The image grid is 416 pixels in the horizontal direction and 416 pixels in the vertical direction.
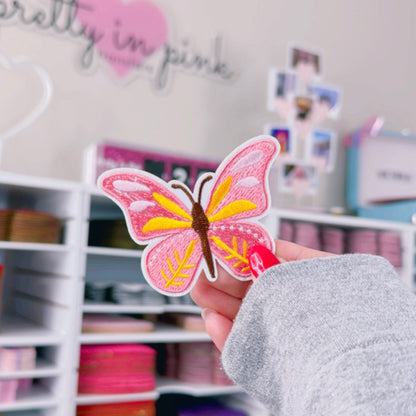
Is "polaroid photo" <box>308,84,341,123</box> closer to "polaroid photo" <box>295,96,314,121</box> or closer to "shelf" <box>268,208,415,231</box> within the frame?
"polaroid photo" <box>295,96,314,121</box>

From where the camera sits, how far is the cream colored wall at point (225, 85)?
206cm

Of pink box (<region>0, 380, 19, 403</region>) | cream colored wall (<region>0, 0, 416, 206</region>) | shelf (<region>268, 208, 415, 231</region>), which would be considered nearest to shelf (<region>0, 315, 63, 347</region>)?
pink box (<region>0, 380, 19, 403</region>)

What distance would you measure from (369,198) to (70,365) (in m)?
1.69

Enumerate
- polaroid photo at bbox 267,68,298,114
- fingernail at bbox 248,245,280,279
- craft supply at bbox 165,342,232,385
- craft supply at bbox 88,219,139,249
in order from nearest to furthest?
fingernail at bbox 248,245,280,279 → craft supply at bbox 88,219,139,249 → craft supply at bbox 165,342,232,385 → polaroid photo at bbox 267,68,298,114

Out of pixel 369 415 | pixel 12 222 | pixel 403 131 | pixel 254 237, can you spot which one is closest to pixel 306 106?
pixel 403 131

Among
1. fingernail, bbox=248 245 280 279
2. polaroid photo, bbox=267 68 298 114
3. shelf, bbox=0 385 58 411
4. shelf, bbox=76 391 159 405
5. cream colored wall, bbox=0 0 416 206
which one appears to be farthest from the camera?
polaroid photo, bbox=267 68 298 114

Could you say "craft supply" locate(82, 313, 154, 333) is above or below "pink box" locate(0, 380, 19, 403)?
above

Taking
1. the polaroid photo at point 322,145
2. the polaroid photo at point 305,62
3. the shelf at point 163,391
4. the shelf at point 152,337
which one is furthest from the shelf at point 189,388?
the polaroid photo at point 305,62

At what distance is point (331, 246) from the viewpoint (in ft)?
7.04

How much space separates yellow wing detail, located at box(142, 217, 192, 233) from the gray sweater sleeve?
13 centimetres

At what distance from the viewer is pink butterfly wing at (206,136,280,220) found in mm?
718

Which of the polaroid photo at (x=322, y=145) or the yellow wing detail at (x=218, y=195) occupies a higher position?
the polaroid photo at (x=322, y=145)

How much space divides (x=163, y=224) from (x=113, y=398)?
1.12 m

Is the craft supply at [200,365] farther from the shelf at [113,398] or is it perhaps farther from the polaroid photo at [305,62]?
the polaroid photo at [305,62]
